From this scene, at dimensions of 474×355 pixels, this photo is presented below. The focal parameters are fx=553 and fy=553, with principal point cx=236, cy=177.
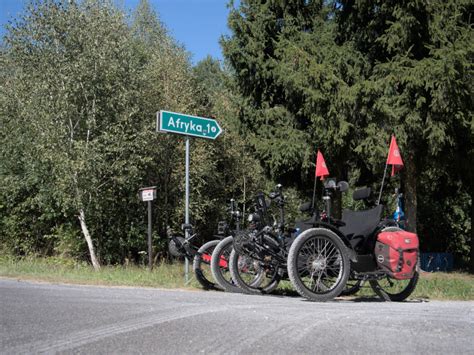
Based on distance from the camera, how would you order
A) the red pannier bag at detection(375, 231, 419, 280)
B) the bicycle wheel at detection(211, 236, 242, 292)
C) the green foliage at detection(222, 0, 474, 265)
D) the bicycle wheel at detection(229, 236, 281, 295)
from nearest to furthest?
A: 1. the red pannier bag at detection(375, 231, 419, 280)
2. the bicycle wheel at detection(229, 236, 281, 295)
3. the bicycle wheel at detection(211, 236, 242, 292)
4. the green foliage at detection(222, 0, 474, 265)

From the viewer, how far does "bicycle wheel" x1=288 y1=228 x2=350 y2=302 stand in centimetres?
752

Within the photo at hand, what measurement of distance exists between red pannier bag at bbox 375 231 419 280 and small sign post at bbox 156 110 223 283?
3610 millimetres

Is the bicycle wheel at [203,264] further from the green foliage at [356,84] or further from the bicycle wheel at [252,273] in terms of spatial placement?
the green foliage at [356,84]

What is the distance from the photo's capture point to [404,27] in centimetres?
1443

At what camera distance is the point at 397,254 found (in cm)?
793

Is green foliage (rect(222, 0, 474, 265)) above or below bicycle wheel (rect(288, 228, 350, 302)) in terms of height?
above

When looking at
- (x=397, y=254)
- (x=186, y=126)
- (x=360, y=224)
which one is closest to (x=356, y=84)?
(x=186, y=126)

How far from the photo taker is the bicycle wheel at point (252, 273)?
28.6 feet

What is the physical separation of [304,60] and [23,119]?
12229mm

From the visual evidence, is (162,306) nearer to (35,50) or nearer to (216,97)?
(35,50)

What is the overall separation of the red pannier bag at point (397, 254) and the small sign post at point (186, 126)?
3.61m

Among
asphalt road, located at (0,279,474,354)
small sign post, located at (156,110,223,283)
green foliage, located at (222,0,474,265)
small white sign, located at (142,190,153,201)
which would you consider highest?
green foliage, located at (222,0,474,265)

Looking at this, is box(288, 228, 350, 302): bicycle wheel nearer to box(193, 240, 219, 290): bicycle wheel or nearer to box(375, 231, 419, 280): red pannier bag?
box(375, 231, 419, 280): red pannier bag

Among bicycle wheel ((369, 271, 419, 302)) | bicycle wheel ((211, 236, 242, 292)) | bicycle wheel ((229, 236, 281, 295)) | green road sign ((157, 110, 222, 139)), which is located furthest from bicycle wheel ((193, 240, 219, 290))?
bicycle wheel ((369, 271, 419, 302))
